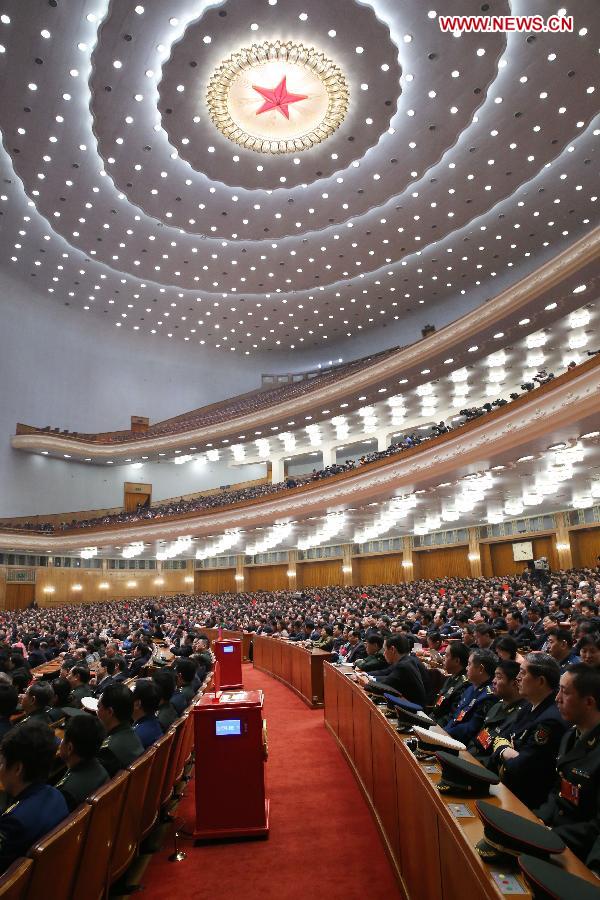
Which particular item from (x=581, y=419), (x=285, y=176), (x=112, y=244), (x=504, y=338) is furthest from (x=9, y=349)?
(x=581, y=419)

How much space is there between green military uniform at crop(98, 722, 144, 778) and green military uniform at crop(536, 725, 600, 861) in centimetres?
210

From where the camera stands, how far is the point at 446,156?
18141 millimetres

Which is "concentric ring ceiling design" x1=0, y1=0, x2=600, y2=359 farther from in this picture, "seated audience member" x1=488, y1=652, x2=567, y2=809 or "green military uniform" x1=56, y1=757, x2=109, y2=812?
"green military uniform" x1=56, y1=757, x2=109, y2=812

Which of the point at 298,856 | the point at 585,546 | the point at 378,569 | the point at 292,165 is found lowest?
the point at 298,856

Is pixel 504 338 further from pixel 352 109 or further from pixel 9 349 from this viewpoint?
pixel 9 349

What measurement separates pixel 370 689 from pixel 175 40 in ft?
50.9

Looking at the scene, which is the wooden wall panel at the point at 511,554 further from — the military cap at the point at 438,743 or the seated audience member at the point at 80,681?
the military cap at the point at 438,743

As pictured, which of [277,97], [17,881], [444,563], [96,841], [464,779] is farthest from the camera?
[444,563]

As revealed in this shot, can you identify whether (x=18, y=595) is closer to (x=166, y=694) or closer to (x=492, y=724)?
(x=166, y=694)

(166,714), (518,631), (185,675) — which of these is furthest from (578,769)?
(518,631)

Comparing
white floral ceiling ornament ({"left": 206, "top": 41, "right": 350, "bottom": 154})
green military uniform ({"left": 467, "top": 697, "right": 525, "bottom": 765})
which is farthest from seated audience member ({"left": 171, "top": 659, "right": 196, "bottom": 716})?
white floral ceiling ornament ({"left": 206, "top": 41, "right": 350, "bottom": 154})

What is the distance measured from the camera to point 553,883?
53.8 inches

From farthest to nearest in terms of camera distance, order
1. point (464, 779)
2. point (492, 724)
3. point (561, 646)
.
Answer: point (561, 646) → point (492, 724) → point (464, 779)

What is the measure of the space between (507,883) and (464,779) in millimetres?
665
